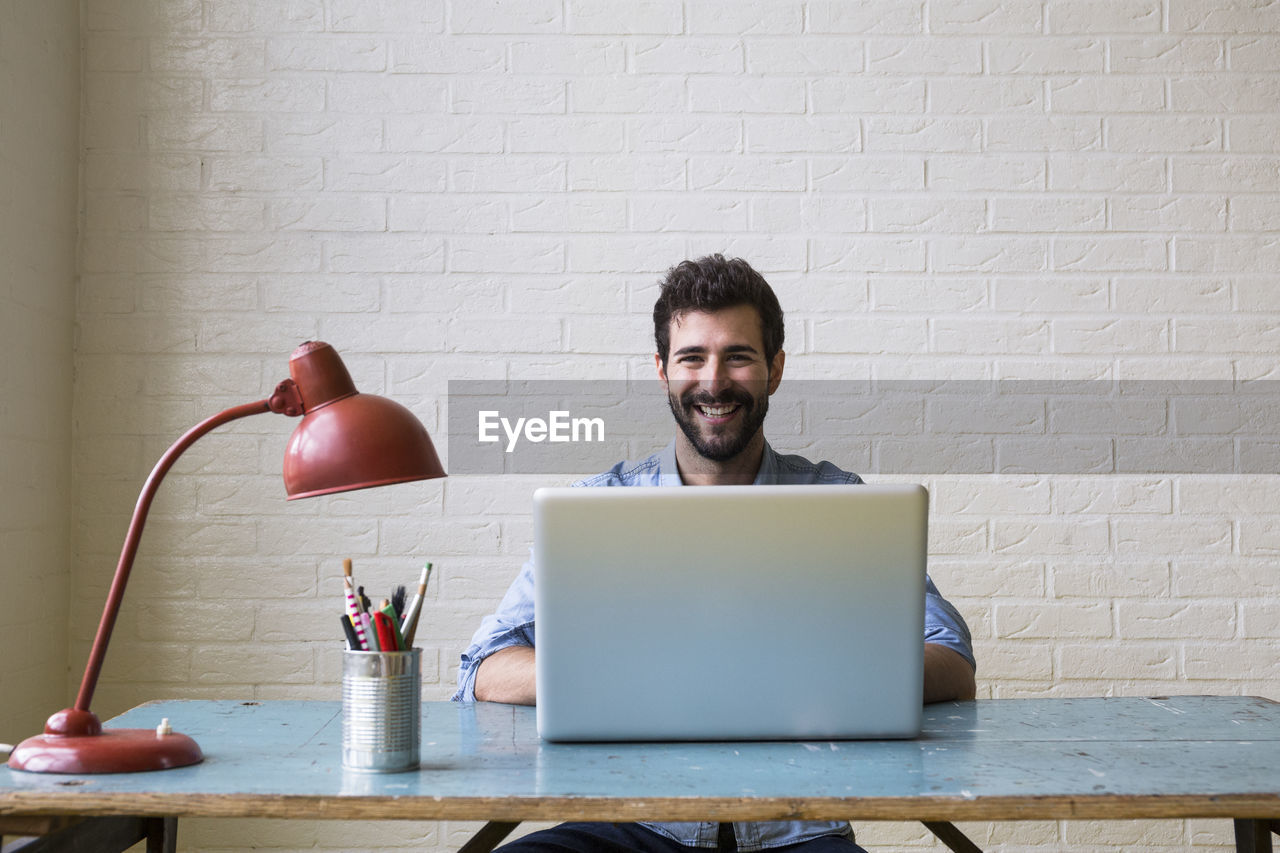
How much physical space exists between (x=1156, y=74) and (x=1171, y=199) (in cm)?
29

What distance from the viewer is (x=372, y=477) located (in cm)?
107

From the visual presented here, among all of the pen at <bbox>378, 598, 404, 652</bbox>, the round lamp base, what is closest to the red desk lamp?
the round lamp base

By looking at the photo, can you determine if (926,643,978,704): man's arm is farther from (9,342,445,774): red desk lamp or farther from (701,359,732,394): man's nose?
(9,342,445,774): red desk lamp

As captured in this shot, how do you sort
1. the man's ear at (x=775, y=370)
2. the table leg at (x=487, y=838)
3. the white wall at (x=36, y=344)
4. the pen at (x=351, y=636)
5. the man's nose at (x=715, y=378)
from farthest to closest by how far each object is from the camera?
1. the white wall at (x=36, y=344)
2. the man's ear at (x=775, y=370)
3. the man's nose at (x=715, y=378)
4. the table leg at (x=487, y=838)
5. the pen at (x=351, y=636)

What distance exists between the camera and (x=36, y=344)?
2275mm

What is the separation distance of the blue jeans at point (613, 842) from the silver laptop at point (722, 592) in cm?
43

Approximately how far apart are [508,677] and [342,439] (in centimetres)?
50

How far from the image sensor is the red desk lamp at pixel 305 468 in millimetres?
1052

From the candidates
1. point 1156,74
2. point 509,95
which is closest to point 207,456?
point 509,95

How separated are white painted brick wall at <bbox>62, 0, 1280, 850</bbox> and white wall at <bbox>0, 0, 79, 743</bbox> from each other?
0.06m

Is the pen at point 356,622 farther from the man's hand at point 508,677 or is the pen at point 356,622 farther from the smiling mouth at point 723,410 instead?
the smiling mouth at point 723,410

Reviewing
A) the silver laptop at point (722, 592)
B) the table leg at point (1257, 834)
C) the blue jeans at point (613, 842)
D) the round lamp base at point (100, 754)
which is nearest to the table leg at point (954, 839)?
the blue jeans at point (613, 842)

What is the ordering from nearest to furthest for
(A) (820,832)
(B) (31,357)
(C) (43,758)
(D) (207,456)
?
(C) (43,758) < (A) (820,832) < (B) (31,357) < (D) (207,456)

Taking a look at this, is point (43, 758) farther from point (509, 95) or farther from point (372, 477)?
point (509, 95)
